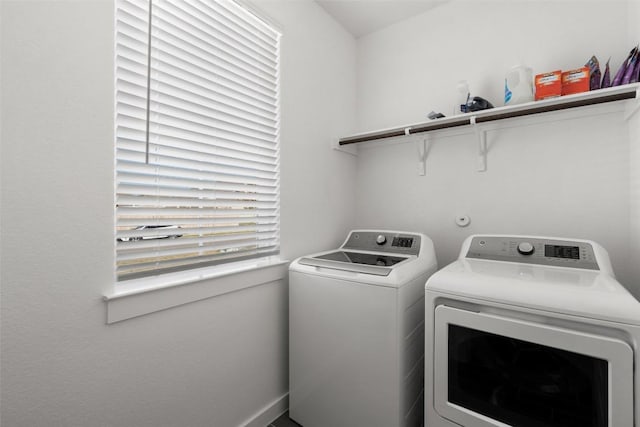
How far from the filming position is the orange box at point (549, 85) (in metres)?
1.51

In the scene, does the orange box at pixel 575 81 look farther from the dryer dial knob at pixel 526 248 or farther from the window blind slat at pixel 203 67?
the window blind slat at pixel 203 67

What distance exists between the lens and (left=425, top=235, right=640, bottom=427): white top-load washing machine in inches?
36.5

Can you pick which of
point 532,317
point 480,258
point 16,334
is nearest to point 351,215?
point 480,258

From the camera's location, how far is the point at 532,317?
1.06 m

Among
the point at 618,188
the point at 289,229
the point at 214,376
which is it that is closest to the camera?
the point at 214,376

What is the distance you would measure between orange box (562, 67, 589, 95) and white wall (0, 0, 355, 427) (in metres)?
2.09

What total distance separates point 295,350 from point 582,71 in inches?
85.2

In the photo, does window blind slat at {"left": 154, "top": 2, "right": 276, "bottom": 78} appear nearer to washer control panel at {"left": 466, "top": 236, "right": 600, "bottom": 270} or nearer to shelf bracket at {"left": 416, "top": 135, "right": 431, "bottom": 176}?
shelf bracket at {"left": 416, "top": 135, "right": 431, "bottom": 176}

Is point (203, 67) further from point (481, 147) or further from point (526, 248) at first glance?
point (526, 248)

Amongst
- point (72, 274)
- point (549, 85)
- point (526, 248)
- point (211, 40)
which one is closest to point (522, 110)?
point (549, 85)

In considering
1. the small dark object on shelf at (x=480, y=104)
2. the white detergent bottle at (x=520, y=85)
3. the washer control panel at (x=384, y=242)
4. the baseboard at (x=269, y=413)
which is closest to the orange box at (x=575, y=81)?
the white detergent bottle at (x=520, y=85)

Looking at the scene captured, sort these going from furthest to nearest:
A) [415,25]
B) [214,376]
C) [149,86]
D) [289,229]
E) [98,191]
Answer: [415,25] → [289,229] → [214,376] → [149,86] → [98,191]

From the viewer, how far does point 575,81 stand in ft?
4.90

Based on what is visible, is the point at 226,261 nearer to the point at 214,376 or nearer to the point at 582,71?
the point at 214,376
